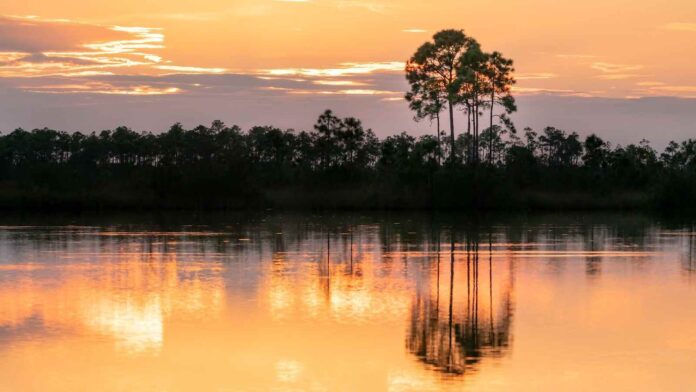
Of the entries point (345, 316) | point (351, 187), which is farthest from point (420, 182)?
point (345, 316)

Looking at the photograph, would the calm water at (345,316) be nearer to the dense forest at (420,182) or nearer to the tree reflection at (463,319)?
the tree reflection at (463,319)

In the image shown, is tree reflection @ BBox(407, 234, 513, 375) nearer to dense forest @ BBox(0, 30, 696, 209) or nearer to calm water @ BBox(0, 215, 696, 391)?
calm water @ BBox(0, 215, 696, 391)

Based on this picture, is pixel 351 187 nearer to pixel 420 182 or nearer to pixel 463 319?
pixel 420 182

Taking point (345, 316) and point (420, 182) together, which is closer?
point (345, 316)

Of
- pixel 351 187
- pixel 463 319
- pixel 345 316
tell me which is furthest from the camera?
pixel 351 187

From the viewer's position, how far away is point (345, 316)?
18.2 meters

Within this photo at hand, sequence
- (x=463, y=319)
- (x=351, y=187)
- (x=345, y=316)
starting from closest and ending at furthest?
(x=463, y=319) → (x=345, y=316) → (x=351, y=187)

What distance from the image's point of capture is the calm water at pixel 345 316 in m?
13.5

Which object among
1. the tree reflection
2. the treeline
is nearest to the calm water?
the tree reflection

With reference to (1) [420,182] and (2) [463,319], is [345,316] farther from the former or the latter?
(1) [420,182]

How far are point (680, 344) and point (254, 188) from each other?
178 ft

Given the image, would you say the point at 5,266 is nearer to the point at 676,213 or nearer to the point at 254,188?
the point at 254,188

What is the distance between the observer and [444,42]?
244ft

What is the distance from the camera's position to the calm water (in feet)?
44.2
